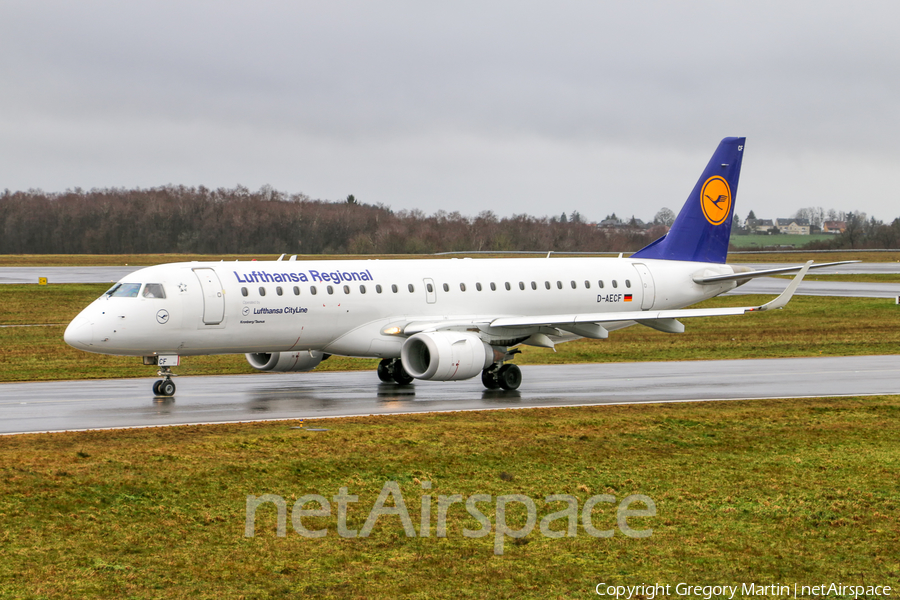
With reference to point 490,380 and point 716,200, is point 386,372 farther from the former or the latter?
point 716,200

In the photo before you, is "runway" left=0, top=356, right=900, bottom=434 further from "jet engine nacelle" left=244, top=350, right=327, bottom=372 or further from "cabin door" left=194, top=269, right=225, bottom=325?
"cabin door" left=194, top=269, right=225, bottom=325

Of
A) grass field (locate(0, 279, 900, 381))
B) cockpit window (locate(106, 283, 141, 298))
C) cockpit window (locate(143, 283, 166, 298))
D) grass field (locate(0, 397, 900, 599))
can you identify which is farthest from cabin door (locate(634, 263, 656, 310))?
cockpit window (locate(106, 283, 141, 298))

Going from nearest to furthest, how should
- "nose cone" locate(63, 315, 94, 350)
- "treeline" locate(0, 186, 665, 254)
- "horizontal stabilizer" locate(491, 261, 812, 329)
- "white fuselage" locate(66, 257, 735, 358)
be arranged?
"nose cone" locate(63, 315, 94, 350) → "white fuselage" locate(66, 257, 735, 358) → "horizontal stabilizer" locate(491, 261, 812, 329) → "treeline" locate(0, 186, 665, 254)

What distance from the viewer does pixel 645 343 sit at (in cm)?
4234

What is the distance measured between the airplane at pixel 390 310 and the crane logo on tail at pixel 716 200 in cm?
227

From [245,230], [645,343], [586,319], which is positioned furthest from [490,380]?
[245,230]

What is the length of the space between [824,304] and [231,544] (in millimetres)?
52279

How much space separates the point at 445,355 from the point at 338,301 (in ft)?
11.3

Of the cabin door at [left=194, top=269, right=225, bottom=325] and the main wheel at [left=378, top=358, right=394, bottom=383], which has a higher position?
the cabin door at [left=194, top=269, right=225, bottom=325]

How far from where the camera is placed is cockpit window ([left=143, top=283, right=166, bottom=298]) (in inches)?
1006

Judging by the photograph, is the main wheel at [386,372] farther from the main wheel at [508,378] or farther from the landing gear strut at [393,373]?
the main wheel at [508,378]

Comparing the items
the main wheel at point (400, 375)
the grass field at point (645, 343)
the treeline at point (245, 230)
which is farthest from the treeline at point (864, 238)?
the main wheel at point (400, 375)

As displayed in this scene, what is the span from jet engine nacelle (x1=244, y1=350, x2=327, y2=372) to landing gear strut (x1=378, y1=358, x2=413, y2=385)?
2.03m

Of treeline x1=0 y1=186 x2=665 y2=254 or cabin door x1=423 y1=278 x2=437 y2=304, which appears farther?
treeline x1=0 y1=186 x2=665 y2=254
